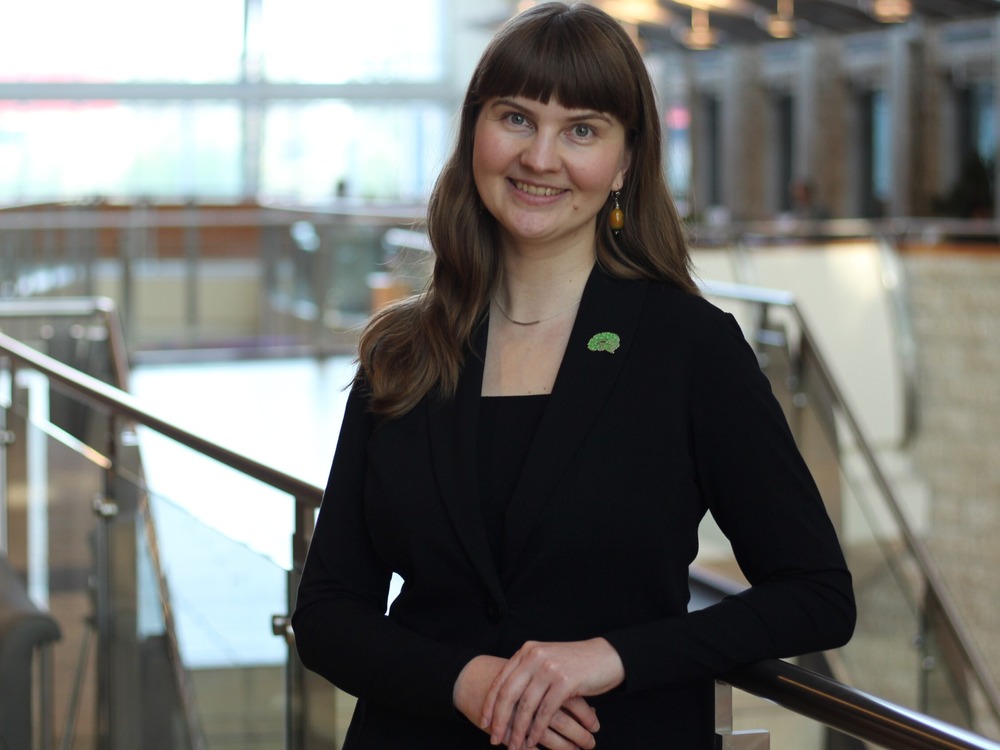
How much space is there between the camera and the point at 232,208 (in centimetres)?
1670

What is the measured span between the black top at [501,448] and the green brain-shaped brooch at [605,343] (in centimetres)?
8

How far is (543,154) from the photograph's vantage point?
1.54 metres

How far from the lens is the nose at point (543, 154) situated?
154cm

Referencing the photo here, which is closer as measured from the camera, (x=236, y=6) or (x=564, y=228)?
(x=564, y=228)


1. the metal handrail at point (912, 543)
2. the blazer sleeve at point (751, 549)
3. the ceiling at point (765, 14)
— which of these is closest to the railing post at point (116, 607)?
the blazer sleeve at point (751, 549)

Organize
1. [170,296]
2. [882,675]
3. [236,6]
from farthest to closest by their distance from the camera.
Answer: [236,6] → [170,296] → [882,675]

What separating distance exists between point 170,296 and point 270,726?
878cm

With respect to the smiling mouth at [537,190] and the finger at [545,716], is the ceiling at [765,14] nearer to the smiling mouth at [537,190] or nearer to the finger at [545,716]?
the smiling mouth at [537,190]

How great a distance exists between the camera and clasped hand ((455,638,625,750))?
1366mm

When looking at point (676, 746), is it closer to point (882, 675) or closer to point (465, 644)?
point (465, 644)

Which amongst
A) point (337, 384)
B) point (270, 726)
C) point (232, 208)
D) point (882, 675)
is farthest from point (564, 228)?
point (232, 208)

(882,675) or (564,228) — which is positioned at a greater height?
(564,228)

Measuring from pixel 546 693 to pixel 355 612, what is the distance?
293 millimetres

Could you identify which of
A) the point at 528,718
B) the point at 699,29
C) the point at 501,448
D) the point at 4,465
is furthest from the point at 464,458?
the point at 699,29
